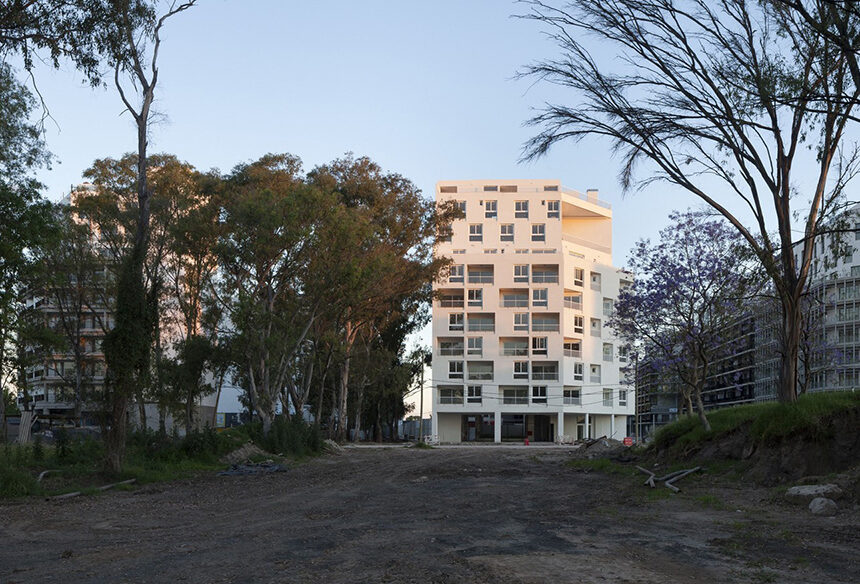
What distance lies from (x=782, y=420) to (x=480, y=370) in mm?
59301

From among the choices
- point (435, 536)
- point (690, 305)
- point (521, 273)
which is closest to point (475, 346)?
point (521, 273)

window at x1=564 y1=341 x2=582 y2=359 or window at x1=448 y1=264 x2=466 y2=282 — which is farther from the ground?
window at x1=448 y1=264 x2=466 y2=282

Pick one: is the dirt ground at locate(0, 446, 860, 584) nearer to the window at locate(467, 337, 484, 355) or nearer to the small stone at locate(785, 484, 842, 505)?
the small stone at locate(785, 484, 842, 505)

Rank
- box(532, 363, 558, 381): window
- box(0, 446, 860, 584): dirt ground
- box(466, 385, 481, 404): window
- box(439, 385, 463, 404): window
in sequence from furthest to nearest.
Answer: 1. box(439, 385, 463, 404): window
2. box(466, 385, 481, 404): window
3. box(532, 363, 558, 381): window
4. box(0, 446, 860, 584): dirt ground

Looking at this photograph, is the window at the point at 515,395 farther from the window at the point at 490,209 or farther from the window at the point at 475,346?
the window at the point at 490,209

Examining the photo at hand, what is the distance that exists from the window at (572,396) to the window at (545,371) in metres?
1.74

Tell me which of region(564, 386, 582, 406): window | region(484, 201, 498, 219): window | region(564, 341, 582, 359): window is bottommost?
region(564, 386, 582, 406): window

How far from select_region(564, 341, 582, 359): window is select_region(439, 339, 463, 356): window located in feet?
32.6

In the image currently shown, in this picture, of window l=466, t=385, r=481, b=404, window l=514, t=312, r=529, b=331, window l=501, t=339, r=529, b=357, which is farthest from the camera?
window l=466, t=385, r=481, b=404

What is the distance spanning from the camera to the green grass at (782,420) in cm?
1671

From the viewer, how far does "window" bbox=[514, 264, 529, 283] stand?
76250 mm

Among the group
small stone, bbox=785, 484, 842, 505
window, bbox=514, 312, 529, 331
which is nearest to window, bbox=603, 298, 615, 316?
window, bbox=514, 312, 529, 331

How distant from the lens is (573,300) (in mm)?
77438

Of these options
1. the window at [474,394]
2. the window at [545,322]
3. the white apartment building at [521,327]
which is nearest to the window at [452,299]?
the white apartment building at [521,327]
